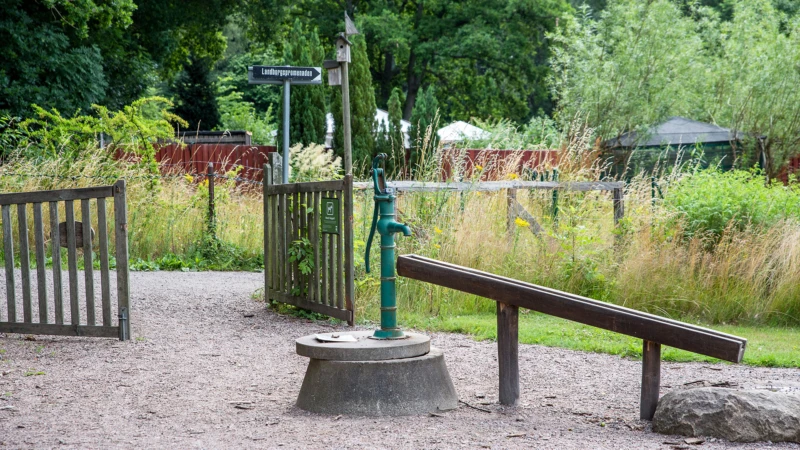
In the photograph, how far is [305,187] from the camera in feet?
26.7

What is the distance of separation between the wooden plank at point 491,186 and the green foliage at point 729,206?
85 centimetres

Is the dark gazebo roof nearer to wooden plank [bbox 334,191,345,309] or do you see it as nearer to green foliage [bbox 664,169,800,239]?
green foliage [bbox 664,169,800,239]

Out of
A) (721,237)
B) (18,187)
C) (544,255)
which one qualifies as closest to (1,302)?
(18,187)

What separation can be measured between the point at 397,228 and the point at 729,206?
5804 mm

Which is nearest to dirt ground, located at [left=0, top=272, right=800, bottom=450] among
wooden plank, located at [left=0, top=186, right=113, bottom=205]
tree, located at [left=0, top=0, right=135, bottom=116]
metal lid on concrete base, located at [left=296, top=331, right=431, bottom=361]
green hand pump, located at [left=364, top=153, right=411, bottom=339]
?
metal lid on concrete base, located at [left=296, top=331, right=431, bottom=361]

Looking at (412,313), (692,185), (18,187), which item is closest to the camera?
(412,313)

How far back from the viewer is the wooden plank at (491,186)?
31.4ft

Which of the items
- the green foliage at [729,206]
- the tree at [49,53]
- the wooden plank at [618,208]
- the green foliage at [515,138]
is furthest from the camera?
the tree at [49,53]

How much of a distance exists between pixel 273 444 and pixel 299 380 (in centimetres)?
161

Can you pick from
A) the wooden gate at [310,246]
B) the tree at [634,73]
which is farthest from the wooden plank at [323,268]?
the tree at [634,73]

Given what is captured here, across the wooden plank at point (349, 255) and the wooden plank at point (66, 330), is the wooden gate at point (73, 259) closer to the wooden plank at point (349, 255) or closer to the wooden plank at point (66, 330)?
the wooden plank at point (66, 330)

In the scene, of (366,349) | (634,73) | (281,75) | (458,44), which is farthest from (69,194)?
(458,44)

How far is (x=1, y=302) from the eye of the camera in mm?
8922

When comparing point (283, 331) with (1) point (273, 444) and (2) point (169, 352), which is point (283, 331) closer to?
(2) point (169, 352)
